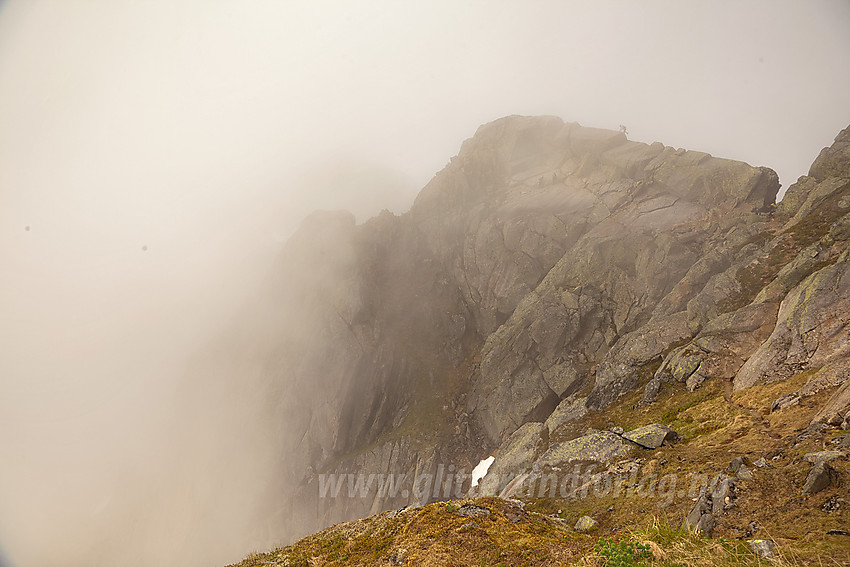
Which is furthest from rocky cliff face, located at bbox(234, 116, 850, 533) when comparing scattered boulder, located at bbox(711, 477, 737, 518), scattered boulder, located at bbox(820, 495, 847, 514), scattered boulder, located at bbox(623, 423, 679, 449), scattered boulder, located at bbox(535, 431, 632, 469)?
scattered boulder, located at bbox(820, 495, 847, 514)

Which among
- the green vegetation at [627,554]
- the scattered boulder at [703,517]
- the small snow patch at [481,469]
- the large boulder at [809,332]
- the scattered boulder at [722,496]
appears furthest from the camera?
the small snow patch at [481,469]

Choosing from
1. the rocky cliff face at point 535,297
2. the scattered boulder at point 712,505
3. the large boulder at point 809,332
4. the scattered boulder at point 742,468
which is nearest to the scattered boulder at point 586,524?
the scattered boulder at point 712,505

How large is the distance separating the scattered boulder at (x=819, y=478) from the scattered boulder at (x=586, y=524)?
12761 mm

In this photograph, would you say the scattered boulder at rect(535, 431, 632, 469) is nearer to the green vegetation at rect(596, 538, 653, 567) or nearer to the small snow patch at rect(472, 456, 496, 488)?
the green vegetation at rect(596, 538, 653, 567)

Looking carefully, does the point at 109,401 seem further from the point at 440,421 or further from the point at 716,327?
the point at 716,327

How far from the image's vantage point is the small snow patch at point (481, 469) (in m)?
66.4

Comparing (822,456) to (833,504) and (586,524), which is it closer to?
(833,504)

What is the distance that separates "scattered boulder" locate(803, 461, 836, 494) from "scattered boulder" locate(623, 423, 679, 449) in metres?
17.5

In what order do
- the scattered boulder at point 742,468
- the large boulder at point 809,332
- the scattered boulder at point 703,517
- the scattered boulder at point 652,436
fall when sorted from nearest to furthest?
the scattered boulder at point 703,517, the scattered boulder at point 742,468, the large boulder at point 809,332, the scattered boulder at point 652,436

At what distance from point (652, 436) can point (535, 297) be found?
48.6m

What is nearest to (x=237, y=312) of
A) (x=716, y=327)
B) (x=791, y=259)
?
(x=716, y=327)

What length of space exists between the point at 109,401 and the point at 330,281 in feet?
406

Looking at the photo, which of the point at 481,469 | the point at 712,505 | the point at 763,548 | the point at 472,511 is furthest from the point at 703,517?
the point at 481,469

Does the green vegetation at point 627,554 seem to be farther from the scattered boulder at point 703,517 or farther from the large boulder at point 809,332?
the large boulder at point 809,332
